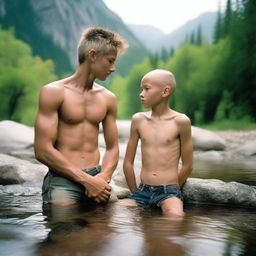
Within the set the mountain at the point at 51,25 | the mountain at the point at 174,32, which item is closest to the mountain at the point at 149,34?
the mountain at the point at 174,32

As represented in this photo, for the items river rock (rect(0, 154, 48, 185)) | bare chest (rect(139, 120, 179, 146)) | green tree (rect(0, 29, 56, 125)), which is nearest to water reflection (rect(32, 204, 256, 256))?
bare chest (rect(139, 120, 179, 146))

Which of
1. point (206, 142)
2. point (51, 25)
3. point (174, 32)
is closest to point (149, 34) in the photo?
→ point (174, 32)

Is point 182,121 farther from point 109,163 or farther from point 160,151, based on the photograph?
point 109,163

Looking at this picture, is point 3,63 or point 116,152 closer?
point 116,152

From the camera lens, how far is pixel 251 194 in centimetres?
445

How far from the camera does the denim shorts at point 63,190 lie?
3.72 m

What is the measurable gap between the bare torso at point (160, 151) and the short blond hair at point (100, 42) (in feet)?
2.66

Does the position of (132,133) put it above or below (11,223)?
above

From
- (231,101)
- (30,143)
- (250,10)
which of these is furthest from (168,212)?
(231,101)

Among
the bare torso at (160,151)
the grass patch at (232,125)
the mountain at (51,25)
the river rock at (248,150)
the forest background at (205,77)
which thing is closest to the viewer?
the bare torso at (160,151)

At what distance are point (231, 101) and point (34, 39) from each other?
54.3m

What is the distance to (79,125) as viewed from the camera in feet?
12.8

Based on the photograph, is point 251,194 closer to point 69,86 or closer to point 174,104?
point 69,86

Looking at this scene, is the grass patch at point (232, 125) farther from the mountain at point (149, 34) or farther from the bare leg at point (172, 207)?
the mountain at point (149, 34)
